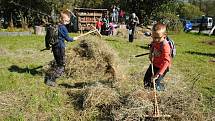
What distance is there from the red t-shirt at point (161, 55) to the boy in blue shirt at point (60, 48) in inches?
88.7

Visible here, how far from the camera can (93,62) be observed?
8.47 m

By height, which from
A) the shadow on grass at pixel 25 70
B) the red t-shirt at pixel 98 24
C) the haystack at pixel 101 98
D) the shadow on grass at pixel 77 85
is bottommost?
the shadow on grass at pixel 77 85

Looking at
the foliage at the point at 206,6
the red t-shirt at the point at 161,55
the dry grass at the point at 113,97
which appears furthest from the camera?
the foliage at the point at 206,6

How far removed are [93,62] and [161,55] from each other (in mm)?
2616

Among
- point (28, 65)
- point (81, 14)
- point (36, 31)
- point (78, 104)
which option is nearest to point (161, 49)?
point (78, 104)

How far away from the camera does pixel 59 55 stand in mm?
8109

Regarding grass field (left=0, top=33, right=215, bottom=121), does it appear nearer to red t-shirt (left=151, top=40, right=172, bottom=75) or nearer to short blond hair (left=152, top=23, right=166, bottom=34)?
red t-shirt (left=151, top=40, right=172, bottom=75)

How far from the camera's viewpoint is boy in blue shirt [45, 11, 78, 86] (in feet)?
26.0

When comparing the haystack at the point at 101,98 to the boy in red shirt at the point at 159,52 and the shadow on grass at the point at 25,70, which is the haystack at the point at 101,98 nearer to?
the boy in red shirt at the point at 159,52

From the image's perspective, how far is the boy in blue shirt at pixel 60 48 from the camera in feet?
26.0

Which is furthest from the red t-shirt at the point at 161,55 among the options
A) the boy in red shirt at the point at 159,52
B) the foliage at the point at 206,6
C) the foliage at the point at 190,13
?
the foliage at the point at 206,6

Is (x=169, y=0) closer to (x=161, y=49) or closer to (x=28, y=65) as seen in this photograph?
(x=28, y=65)

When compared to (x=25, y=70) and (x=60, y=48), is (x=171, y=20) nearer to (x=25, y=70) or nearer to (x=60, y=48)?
(x=25, y=70)

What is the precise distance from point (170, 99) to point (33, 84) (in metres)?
3.44
